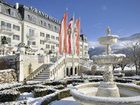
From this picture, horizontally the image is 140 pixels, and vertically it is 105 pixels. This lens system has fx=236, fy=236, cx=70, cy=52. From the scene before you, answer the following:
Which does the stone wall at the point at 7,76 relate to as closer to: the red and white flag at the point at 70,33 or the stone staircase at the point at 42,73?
the stone staircase at the point at 42,73

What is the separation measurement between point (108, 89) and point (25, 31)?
45.5 metres

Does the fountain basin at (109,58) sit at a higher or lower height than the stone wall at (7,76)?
higher

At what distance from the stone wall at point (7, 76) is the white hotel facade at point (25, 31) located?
37.0 feet

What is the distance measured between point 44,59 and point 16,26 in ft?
59.7

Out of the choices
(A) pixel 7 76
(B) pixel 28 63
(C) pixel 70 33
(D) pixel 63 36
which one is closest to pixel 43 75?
(B) pixel 28 63

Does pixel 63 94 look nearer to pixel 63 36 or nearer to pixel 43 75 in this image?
pixel 63 36

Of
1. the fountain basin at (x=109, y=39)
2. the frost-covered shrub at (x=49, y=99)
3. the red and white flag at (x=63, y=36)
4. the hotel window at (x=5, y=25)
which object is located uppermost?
the hotel window at (x=5, y=25)

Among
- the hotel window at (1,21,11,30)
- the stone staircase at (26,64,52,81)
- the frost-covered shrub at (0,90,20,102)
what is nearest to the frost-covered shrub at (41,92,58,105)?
the frost-covered shrub at (0,90,20,102)

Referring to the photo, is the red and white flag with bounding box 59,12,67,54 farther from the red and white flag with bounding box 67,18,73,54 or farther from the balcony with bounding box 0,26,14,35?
the balcony with bounding box 0,26,14,35

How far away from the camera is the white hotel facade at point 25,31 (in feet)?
168

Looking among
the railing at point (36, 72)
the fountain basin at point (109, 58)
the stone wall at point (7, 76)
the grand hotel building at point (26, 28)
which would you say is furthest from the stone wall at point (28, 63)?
the fountain basin at point (109, 58)

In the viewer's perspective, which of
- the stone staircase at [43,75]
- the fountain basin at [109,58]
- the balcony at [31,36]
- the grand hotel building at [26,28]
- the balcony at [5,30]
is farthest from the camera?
the balcony at [31,36]

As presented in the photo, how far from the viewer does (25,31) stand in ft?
191

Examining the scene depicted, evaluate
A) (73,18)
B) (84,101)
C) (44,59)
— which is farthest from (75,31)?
(84,101)
